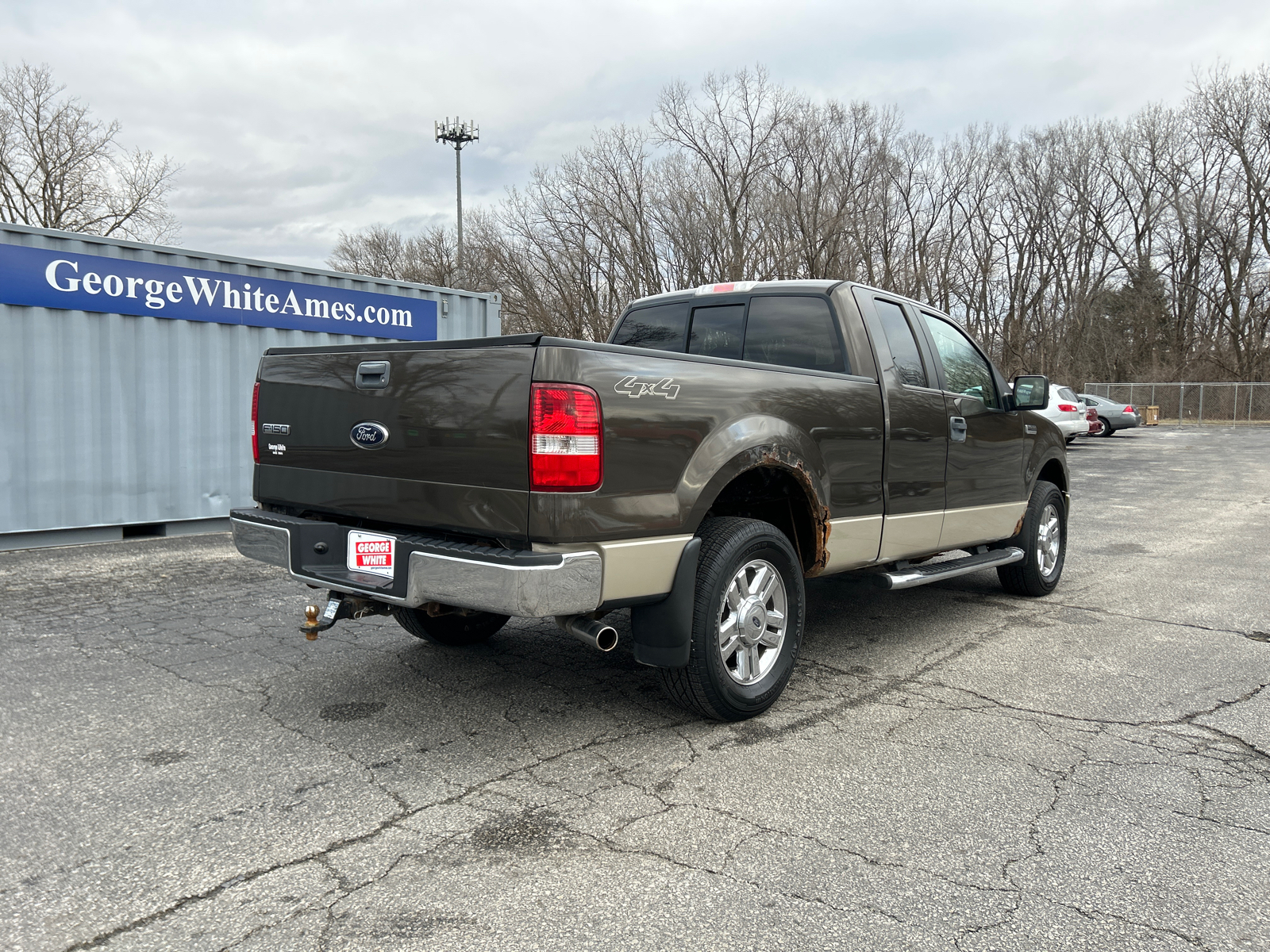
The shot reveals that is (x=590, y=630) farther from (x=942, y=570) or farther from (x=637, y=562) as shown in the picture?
(x=942, y=570)

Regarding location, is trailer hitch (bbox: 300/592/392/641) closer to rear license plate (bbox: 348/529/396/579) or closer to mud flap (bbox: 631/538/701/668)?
rear license plate (bbox: 348/529/396/579)

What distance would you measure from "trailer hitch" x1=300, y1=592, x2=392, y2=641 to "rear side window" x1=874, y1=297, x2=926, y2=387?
295cm

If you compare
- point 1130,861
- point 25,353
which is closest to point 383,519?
point 1130,861

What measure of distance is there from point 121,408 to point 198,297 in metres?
1.36

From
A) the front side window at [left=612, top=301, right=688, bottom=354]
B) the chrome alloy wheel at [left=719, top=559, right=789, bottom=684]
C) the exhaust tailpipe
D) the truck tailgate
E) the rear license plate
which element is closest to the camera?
the truck tailgate


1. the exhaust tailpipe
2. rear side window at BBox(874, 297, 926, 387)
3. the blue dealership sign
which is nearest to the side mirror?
rear side window at BBox(874, 297, 926, 387)

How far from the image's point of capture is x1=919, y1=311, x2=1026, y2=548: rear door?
5383 millimetres

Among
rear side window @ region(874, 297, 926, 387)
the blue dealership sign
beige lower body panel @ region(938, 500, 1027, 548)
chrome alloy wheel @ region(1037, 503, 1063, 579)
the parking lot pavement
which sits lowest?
the parking lot pavement

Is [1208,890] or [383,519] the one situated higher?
[383,519]

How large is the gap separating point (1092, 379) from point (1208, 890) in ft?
173

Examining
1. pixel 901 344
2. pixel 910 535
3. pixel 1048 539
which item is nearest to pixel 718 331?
pixel 901 344

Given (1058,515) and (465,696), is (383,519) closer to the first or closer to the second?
(465,696)

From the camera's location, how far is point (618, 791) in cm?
325

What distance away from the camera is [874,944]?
2.32 meters
